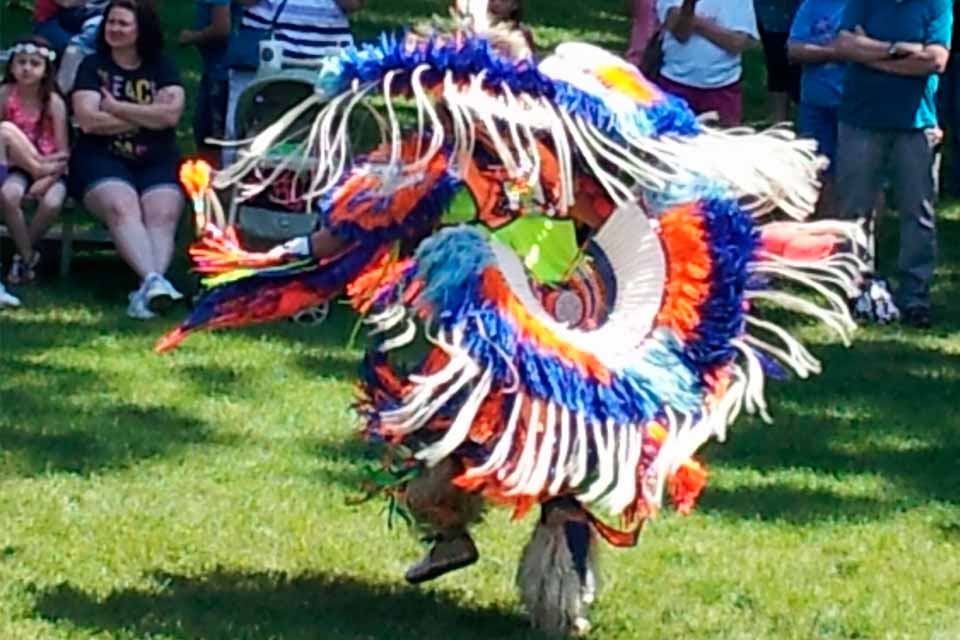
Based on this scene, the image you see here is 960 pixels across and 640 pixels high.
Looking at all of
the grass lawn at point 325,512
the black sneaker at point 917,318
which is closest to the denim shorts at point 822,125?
the black sneaker at point 917,318

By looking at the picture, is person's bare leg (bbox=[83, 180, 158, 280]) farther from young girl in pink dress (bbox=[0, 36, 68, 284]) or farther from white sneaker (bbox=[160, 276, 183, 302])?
young girl in pink dress (bbox=[0, 36, 68, 284])

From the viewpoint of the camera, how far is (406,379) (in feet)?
17.7

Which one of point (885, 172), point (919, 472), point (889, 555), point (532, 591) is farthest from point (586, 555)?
point (885, 172)

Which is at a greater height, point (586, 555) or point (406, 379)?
point (406, 379)

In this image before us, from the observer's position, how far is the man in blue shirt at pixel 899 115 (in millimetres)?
9375

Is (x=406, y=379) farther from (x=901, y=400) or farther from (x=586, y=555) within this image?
(x=901, y=400)

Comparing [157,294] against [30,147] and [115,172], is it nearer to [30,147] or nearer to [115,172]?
[115,172]

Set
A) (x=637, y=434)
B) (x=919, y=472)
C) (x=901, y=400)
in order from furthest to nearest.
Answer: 1. (x=901, y=400)
2. (x=919, y=472)
3. (x=637, y=434)

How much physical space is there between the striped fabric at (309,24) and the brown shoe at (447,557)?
469 centimetres

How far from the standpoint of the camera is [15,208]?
379 inches

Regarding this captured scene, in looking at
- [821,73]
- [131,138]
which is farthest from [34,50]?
[821,73]

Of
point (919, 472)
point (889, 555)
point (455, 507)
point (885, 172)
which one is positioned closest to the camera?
point (455, 507)

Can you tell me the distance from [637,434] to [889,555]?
1624 millimetres

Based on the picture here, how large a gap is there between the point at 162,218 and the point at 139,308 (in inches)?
18.4
